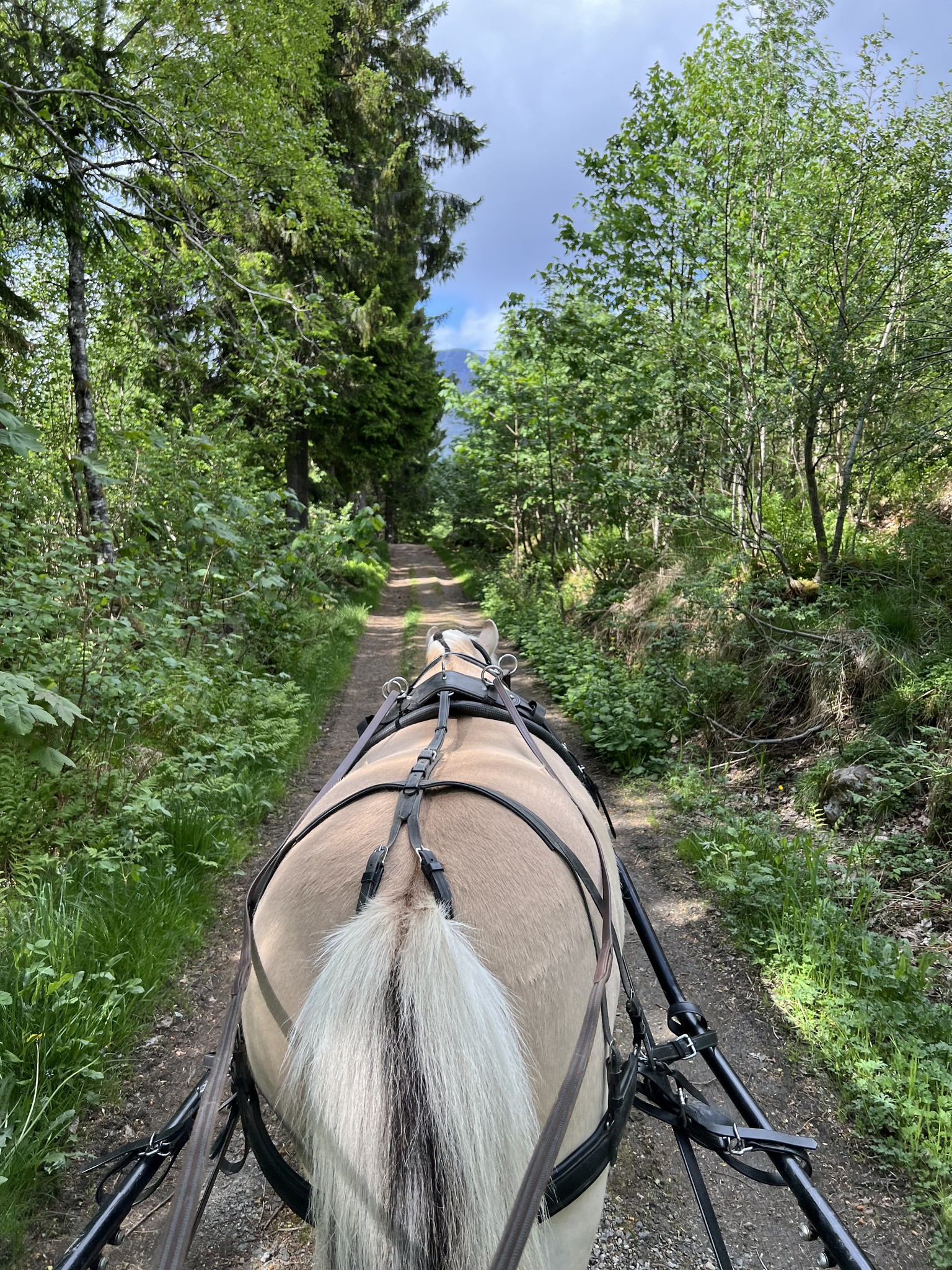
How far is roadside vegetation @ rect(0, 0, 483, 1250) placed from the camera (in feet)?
9.27

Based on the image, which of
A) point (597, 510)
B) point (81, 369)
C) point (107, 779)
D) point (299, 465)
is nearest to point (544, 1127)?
point (107, 779)

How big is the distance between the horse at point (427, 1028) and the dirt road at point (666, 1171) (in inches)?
42.6

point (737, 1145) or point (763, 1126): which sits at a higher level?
point (737, 1145)

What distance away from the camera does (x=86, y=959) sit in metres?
2.84

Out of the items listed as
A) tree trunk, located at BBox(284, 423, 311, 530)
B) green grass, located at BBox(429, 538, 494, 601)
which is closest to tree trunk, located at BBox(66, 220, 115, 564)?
tree trunk, located at BBox(284, 423, 311, 530)

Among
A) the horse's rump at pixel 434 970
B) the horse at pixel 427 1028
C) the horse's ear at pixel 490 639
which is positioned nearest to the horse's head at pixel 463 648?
the horse's ear at pixel 490 639

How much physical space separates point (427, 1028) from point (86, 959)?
2.47m

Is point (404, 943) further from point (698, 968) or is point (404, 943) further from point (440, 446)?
point (440, 446)

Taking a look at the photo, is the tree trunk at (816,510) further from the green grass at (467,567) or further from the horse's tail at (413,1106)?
the green grass at (467,567)

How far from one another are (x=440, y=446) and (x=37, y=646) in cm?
3226

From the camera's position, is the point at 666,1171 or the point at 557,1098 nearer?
the point at 557,1098

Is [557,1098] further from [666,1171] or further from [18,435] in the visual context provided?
[18,435]

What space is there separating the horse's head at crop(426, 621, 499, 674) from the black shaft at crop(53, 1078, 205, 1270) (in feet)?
5.54

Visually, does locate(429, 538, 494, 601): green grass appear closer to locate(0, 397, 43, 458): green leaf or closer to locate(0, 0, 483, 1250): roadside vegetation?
locate(0, 0, 483, 1250): roadside vegetation
